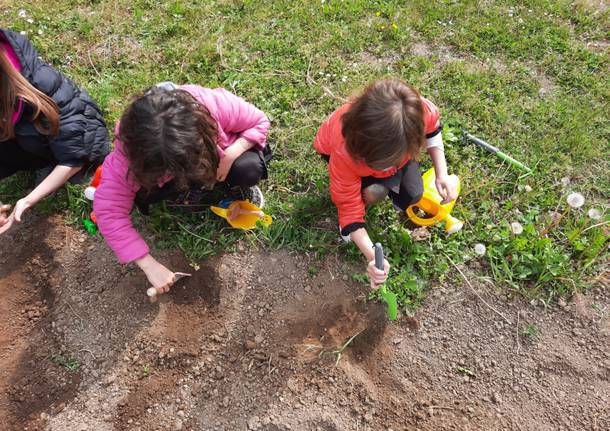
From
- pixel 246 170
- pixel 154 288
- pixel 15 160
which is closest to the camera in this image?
pixel 154 288

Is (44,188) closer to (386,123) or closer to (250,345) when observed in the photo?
(250,345)

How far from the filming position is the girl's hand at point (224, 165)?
202cm

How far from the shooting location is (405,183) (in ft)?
7.01

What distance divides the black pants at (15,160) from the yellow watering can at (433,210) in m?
1.98

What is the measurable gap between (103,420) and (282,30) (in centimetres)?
257

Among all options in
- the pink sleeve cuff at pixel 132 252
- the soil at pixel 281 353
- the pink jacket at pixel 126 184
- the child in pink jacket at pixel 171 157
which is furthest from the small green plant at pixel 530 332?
the pink sleeve cuff at pixel 132 252

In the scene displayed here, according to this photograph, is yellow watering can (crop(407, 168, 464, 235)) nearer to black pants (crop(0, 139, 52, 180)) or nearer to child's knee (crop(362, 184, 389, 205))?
child's knee (crop(362, 184, 389, 205))

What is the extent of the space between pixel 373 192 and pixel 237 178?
654 millimetres

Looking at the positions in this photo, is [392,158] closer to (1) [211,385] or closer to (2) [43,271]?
(1) [211,385]

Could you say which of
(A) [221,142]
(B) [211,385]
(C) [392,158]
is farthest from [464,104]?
(B) [211,385]

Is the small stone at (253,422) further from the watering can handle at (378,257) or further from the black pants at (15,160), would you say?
the black pants at (15,160)

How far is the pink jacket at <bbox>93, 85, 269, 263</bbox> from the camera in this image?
1.90m

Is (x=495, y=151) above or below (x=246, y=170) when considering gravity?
below

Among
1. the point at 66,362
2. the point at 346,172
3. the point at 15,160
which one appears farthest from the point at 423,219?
the point at 15,160
